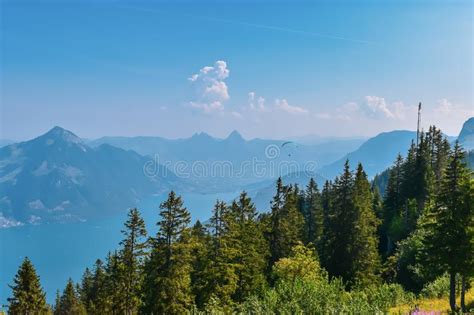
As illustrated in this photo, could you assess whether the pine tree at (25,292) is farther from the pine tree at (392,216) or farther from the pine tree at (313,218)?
the pine tree at (392,216)

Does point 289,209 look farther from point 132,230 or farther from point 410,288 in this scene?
point 132,230

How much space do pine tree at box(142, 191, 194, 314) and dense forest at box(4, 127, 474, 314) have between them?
0.30ft

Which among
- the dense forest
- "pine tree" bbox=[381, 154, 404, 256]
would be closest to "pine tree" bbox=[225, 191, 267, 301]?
the dense forest

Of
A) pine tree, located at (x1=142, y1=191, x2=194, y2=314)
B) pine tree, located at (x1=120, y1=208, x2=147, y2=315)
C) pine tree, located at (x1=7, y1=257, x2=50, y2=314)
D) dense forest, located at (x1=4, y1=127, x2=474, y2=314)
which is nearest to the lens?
dense forest, located at (x1=4, y1=127, x2=474, y2=314)

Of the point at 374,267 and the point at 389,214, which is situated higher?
the point at 389,214

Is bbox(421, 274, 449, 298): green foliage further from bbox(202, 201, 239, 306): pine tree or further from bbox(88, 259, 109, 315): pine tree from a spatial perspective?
bbox(88, 259, 109, 315): pine tree

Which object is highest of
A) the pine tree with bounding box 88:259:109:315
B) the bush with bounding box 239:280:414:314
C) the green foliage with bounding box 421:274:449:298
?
the bush with bounding box 239:280:414:314

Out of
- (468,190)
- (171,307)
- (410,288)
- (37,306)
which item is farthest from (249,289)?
(37,306)

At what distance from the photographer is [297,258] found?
36.9 m

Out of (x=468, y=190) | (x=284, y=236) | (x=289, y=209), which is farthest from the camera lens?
(x=289, y=209)

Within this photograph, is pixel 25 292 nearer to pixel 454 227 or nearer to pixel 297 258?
pixel 297 258

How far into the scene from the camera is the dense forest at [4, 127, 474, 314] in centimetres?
2186

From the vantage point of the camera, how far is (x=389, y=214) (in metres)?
64.8

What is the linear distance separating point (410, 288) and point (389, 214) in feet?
86.5
